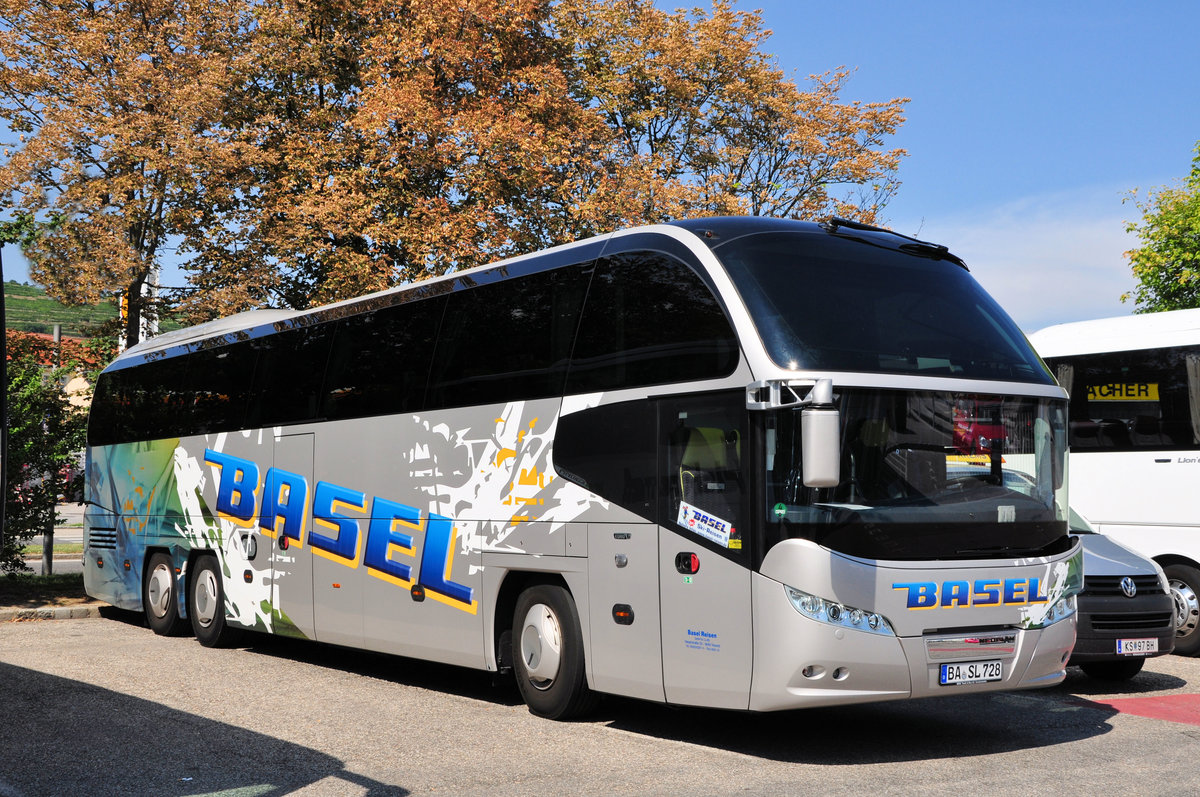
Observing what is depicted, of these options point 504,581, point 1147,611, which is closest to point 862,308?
point 504,581

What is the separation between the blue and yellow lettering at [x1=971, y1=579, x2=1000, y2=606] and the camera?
784 cm

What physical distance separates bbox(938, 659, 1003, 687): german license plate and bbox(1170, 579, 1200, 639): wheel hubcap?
6308 millimetres

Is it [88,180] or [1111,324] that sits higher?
[88,180]

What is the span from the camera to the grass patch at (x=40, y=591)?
1800 centimetres

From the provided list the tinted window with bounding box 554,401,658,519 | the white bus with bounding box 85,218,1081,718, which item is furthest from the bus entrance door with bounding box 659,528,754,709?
the tinted window with bounding box 554,401,658,519

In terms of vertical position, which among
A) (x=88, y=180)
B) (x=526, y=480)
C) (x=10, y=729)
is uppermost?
(x=88, y=180)

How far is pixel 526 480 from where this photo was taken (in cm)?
961

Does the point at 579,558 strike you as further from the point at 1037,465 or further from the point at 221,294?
the point at 221,294

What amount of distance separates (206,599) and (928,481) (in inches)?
382

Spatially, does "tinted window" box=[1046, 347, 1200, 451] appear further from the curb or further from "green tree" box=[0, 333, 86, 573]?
"green tree" box=[0, 333, 86, 573]

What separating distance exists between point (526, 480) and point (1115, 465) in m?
7.86

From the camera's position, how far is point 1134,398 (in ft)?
46.5

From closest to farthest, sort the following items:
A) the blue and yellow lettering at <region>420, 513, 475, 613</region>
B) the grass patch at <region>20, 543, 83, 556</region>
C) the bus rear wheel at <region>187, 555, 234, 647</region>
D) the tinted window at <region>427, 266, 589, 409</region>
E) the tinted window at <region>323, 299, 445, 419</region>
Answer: the tinted window at <region>427, 266, 589, 409</region>
the blue and yellow lettering at <region>420, 513, 475, 613</region>
the tinted window at <region>323, 299, 445, 419</region>
the bus rear wheel at <region>187, 555, 234, 647</region>
the grass patch at <region>20, 543, 83, 556</region>

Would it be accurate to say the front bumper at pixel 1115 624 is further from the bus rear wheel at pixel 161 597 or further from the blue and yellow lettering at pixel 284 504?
the bus rear wheel at pixel 161 597
